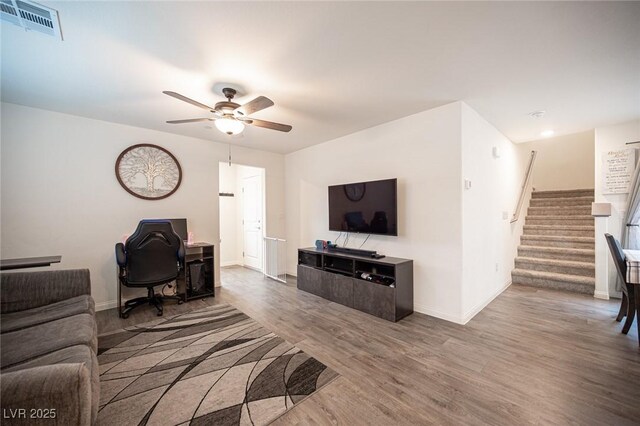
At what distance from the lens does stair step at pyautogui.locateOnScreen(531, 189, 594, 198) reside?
543 cm

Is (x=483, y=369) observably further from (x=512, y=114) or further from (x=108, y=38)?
(x=108, y=38)

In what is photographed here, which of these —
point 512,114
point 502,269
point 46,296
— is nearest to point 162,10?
point 46,296

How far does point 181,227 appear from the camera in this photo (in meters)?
3.95

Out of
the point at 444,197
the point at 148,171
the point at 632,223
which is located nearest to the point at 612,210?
the point at 632,223

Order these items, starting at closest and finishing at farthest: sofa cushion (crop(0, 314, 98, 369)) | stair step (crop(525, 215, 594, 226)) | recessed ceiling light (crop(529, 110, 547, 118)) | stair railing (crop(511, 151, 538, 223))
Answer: sofa cushion (crop(0, 314, 98, 369)), recessed ceiling light (crop(529, 110, 547, 118)), stair railing (crop(511, 151, 538, 223)), stair step (crop(525, 215, 594, 226))

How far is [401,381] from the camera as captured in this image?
1.89m

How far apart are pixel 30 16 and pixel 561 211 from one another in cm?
778

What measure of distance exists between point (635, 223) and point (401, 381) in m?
4.05

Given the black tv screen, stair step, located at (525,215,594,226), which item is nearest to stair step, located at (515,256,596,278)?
stair step, located at (525,215,594,226)

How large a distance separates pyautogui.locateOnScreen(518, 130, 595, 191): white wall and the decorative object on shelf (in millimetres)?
4871

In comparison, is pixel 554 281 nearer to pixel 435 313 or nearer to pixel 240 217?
pixel 435 313

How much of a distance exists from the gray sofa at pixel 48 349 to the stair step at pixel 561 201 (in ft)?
24.5

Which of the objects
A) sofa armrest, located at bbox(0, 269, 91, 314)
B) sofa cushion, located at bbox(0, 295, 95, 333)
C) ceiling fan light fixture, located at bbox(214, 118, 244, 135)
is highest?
ceiling fan light fixture, located at bbox(214, 118, 244, 135)

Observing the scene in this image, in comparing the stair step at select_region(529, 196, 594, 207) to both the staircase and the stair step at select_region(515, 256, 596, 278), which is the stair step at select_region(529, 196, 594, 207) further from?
the stair step at select_region(515, 256, 596, 278)
